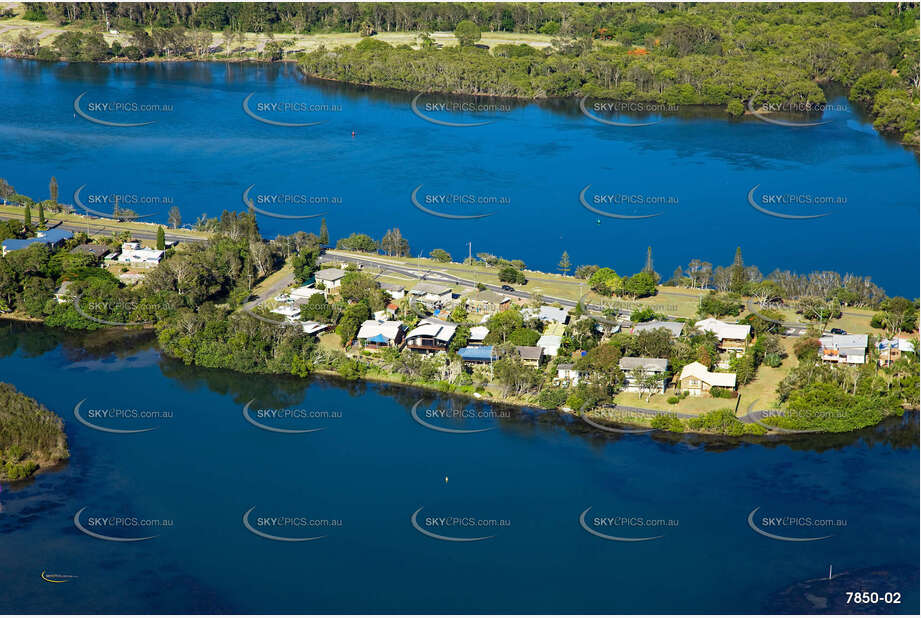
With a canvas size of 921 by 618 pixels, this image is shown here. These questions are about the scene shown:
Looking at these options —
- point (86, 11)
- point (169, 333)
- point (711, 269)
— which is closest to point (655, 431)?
point (711, 269)

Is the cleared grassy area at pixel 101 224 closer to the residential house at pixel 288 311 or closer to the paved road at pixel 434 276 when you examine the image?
the paved road at pixel 434 276

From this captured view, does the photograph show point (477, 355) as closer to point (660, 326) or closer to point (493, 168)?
point (660, 326)

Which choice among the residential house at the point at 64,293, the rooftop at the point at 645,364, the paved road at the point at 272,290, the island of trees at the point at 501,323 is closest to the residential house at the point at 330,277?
the island of trees at the point at 501,323

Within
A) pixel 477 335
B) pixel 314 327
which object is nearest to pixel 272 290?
pixel 314 327

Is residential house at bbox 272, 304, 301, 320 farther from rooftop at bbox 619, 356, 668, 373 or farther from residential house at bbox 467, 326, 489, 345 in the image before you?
rooftop at bbox 619, 356, 668, 373

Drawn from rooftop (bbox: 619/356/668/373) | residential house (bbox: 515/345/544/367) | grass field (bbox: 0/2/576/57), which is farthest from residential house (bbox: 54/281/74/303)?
grass field (bbox: 0/2/576/57)

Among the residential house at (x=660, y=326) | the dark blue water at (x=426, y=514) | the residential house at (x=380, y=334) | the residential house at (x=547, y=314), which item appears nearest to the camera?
the dark blue water at (x=426, y=514)

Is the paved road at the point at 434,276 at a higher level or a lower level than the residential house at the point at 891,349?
lower

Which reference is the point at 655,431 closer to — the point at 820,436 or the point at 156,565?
the point at 820,436
